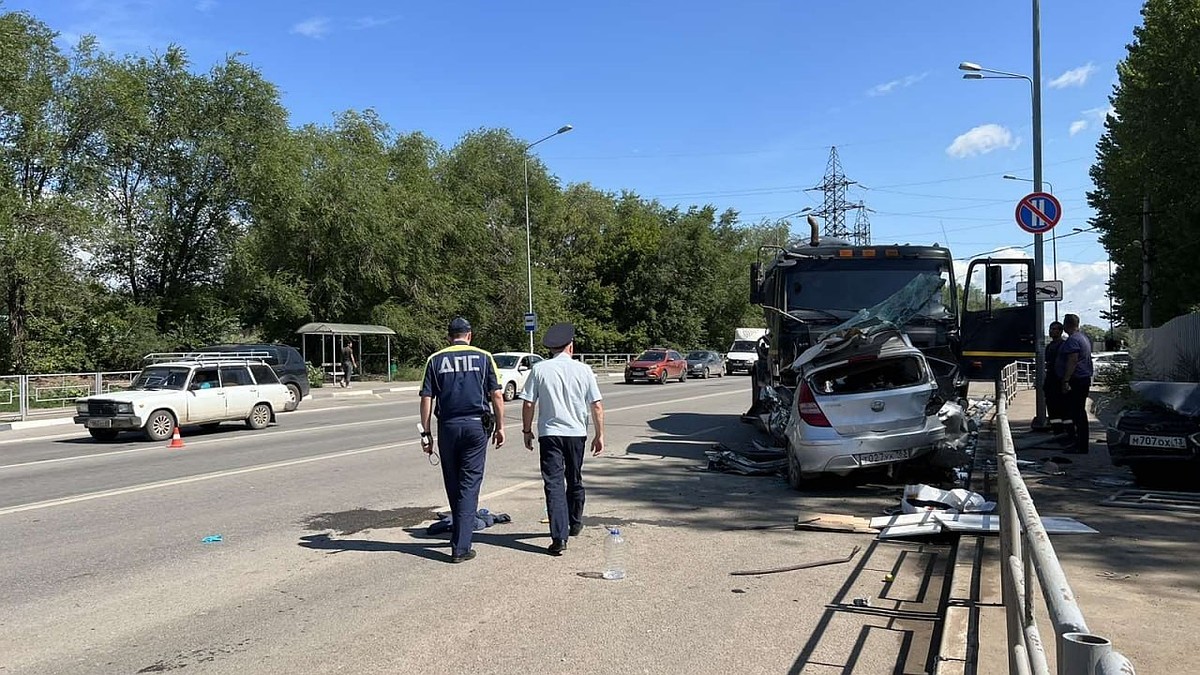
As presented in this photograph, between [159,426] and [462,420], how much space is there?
12.4 metres

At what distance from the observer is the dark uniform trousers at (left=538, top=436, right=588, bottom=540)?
6.89m

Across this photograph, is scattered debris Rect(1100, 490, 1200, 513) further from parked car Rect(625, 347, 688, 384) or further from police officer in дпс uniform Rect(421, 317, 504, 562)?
parked car Rect(625, 347, 688, 384)

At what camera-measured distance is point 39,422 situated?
20672 mm

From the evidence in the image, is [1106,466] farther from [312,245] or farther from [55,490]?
[312,245]

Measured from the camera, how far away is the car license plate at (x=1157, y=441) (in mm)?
8789

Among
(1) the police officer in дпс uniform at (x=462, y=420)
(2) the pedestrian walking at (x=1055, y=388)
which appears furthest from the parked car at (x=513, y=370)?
(1) the police officer in дпс uniform at (x=462, y=420)

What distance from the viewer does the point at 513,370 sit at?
29906 millimetres

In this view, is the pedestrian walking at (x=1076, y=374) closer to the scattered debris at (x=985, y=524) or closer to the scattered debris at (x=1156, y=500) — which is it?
the scattered debris at (x=1156, y=500)

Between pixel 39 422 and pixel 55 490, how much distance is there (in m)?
12.4

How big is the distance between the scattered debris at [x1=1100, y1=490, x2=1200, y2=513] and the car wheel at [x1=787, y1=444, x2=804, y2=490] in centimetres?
290

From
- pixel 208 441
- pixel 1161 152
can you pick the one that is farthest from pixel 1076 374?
pixel 1161 152

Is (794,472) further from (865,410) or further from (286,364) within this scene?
(286,364)

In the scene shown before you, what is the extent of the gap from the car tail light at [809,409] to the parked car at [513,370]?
19.0 m

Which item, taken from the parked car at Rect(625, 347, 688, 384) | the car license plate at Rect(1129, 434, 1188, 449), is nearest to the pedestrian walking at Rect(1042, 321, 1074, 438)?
the car license plate at Rect(1129, 434, 1188, 449)
